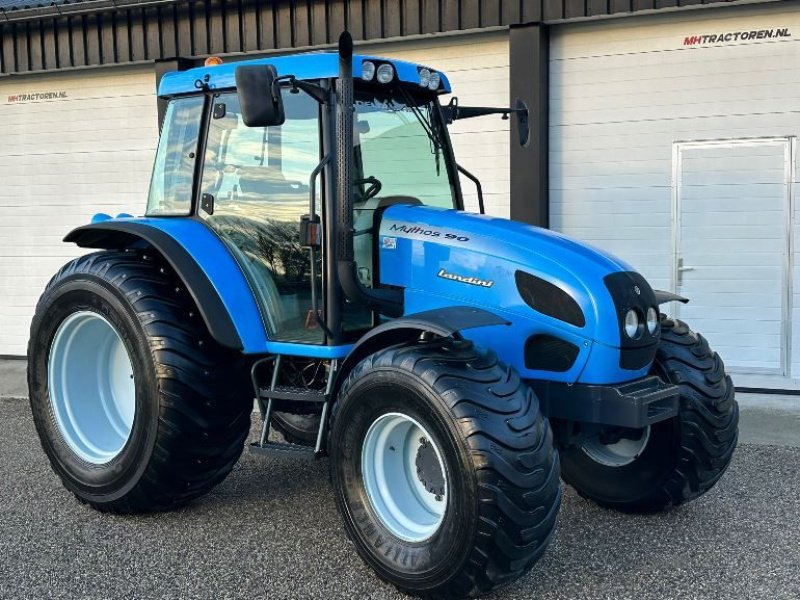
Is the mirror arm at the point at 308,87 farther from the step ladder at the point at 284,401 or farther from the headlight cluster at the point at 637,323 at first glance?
the headlight cluster at the point at 637,323

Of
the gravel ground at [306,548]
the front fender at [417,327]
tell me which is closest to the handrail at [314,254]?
the front fender at [417,327]

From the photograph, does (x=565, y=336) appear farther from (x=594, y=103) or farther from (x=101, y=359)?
(x=594, y=103)

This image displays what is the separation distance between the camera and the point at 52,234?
33.9ft

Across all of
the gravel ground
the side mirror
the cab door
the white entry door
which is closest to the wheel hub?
the gravel ground

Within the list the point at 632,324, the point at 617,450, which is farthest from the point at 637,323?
the point at 617,450

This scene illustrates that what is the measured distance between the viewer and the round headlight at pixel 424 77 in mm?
4668

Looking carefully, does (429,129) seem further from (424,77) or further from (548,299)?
(548,299)

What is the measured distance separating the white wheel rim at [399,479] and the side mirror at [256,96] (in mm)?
1347

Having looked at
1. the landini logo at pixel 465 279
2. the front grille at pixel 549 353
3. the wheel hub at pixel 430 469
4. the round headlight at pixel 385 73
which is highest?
the round headlight at pixel 385 73

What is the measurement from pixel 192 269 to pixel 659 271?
15.4 ft

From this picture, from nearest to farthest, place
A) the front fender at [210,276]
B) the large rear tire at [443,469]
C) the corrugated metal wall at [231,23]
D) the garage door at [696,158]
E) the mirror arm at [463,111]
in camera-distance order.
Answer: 1. the large rear tire at [443,469]
2. the front fender at [210,276]
3. the mirror arm at [463,111]
4. the garage door at [696,158]
5. the corrugated metal wall at [231,23]

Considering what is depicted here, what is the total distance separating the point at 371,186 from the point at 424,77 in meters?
0.65

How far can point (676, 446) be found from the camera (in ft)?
14.6

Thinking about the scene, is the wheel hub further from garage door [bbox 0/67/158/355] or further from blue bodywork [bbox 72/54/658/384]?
garage door [bbox 0/67/158/355]
